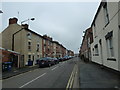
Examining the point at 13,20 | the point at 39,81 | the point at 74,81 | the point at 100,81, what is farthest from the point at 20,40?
the point at 100,81

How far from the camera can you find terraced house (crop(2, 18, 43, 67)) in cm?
2544

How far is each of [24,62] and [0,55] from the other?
7505 millimetres

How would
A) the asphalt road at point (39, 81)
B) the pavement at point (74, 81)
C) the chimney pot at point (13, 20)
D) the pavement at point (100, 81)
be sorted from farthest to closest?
the chimney pot at point (13, 20) < the asphalt road at point (39, 81) < the pavement at point (74, 81) < the pavement at point (100, 81)

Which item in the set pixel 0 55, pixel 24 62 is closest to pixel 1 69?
pixel 0 55

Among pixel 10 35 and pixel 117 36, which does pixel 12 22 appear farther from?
pixel 117 36

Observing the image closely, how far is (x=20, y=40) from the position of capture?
25.7 meters

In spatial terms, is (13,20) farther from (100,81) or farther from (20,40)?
(100,81)

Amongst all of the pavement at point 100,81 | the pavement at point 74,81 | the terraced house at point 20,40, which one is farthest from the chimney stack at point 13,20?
the pavement at point 100,81

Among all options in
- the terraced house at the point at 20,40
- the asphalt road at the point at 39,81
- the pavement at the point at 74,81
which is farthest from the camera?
the terraced house at the point at 20,40

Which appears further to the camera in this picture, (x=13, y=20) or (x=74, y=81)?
(x=13, y=20)

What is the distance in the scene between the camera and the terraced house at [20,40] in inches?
1001

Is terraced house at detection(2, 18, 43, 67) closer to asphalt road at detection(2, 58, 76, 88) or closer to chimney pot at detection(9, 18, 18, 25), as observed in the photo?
chimney pot at detection(9, 18, 18, 25)

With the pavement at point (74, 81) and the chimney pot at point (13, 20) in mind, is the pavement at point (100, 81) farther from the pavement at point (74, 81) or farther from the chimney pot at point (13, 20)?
the chimney pot at point (13, 20)

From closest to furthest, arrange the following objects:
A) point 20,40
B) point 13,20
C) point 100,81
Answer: point 100,81
point 20,40
point 13,20
